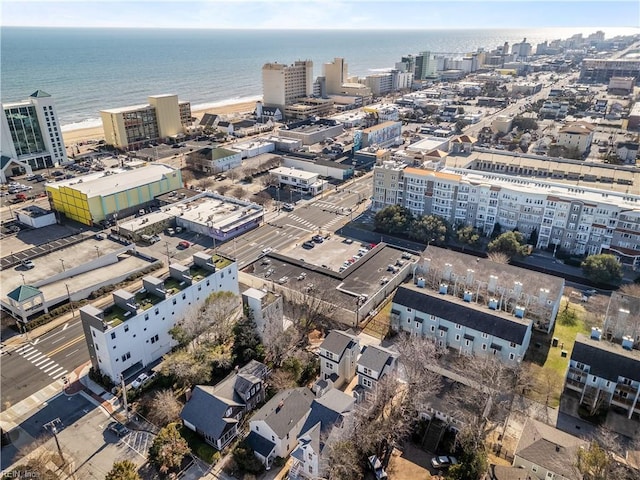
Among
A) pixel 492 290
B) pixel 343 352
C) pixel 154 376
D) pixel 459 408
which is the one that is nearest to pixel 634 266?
pixel 492 290

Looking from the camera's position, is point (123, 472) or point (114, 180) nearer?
point (123, 472)

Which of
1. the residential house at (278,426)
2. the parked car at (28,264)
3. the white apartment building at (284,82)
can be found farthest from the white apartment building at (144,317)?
the white apartment building at (284,82)

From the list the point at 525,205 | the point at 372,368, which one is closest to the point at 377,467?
the point at 372,368

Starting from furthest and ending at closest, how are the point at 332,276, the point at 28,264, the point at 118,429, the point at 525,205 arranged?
the point at 525,205
the point at 28,264
the point at 332,276
the point at 118,429

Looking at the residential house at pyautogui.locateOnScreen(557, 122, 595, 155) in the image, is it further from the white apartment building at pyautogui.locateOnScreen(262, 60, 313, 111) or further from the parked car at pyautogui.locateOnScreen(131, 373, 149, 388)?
the parked car at pyautogui.locateOnScreen(131, 373, 149, 388)

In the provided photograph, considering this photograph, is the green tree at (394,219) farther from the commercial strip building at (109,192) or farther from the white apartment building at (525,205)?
the commercial strip building at (109,192)

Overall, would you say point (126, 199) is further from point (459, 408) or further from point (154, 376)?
point (459, 408)

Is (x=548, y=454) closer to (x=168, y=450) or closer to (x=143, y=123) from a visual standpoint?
(x=168, y=450)
